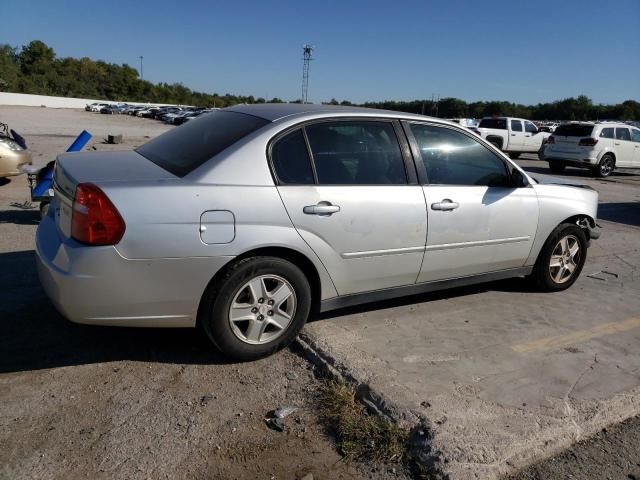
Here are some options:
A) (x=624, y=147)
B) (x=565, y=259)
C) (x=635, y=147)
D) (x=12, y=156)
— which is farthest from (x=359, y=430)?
(x=635, y=147)

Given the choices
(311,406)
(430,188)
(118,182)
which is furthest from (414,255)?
(118,182)

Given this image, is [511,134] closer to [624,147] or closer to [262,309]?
[624,147]

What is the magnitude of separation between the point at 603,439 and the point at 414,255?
165 cm

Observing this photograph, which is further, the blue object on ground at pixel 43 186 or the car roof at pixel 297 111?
the blue object on ground at pixel 43 186

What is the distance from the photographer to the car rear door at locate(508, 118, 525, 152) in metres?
22.6

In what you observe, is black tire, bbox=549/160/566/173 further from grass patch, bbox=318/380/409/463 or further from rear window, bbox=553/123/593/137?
grass patch, bbox=318/380/409/463

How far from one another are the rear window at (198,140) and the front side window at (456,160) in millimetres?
1277

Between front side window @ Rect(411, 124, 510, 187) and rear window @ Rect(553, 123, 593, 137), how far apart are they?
1429cm

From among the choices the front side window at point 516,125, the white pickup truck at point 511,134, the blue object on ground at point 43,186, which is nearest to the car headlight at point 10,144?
the blue object on ground at point 43,186

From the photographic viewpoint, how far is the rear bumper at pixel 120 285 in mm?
2945

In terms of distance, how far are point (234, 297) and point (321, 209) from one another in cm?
79

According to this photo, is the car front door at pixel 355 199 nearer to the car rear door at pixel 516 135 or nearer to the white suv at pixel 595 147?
the white suv at pixel 595 147

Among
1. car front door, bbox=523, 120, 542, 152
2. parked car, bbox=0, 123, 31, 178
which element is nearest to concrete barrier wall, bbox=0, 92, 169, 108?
car front door, bbox=523, 120, 542, 152

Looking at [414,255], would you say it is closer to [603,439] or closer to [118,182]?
[603,439]
